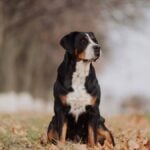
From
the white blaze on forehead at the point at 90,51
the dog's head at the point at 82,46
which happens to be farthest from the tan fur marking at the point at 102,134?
the white blaze on forehead at the point at 90,51

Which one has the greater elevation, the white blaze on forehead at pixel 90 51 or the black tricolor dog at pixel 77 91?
the white blaze on forehead at pixel 90 51

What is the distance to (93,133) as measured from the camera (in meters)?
10.4

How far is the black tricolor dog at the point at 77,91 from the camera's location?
10094mm

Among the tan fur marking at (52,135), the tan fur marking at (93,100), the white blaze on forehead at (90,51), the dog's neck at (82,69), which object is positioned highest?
the white blaze on forehead at (90,51)

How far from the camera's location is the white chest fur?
10.1 m

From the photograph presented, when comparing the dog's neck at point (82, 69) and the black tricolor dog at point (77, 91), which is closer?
the black tricolor dog at point (77, 91)

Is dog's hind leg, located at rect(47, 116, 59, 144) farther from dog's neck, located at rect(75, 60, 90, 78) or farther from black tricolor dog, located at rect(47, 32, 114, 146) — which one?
dog's neck, located at rect(75, 60, 90, 78)

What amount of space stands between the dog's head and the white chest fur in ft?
0.55

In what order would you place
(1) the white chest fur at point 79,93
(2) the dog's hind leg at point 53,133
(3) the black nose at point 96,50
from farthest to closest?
(2) the dog's hind leg at point 53,133, (1) the white chest fur at point 79,93, (3) the black nose at point 96,50

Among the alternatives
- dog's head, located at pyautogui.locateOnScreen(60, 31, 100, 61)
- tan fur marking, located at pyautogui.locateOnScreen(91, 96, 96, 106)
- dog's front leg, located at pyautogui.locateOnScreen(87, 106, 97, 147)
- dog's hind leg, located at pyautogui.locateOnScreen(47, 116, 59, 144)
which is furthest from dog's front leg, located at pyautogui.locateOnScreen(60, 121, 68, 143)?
dog's head, located at pyautogui.locateOnScreen(60, 31, 100, 61)

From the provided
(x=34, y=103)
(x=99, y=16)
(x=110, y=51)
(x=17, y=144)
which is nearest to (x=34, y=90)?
(x=34, y=103)

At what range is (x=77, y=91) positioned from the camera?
10117 mm

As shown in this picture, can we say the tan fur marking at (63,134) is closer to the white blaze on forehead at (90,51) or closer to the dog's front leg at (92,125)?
the dog's front leg at (92,125)

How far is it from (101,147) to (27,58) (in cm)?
3254
